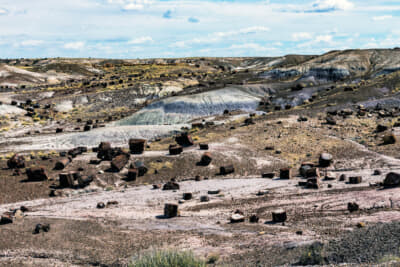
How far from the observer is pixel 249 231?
1870cm

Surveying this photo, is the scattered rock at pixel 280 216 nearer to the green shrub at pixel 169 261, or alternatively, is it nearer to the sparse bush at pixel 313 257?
the sparse bush at pixel 313 257

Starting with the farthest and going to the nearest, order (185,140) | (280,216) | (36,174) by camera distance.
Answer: (185,140)
(36,174)
(280,216)

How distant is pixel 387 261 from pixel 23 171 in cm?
3022

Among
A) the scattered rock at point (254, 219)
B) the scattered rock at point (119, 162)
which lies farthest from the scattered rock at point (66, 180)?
the scattered rock at point (254, 219)

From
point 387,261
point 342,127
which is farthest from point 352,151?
point 387,261

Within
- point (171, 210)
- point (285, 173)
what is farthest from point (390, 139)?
point (171, 210)

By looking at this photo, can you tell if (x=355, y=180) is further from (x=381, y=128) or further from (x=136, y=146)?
(x=136, y=146)

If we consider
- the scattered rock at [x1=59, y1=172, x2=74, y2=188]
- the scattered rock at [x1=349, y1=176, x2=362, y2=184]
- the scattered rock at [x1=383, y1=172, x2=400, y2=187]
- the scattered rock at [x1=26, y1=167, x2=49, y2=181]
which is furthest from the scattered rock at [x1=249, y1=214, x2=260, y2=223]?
the scattered rock at [x1=26, y1=167, x2=49, y2=181]

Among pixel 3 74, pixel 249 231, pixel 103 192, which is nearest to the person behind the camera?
pixel 249 231

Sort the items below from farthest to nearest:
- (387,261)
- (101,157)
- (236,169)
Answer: (101,157) < (236,169) < (387,261)

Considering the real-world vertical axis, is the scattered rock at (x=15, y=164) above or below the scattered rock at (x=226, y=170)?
above

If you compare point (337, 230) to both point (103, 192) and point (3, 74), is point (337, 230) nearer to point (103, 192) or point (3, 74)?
point (103, 192)

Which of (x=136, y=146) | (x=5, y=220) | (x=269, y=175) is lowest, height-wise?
(x=5, y=220)

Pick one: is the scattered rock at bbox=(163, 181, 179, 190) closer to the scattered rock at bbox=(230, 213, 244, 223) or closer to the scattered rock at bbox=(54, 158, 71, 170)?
the scattered rock at bbox=(230, 213, 244, 223)
